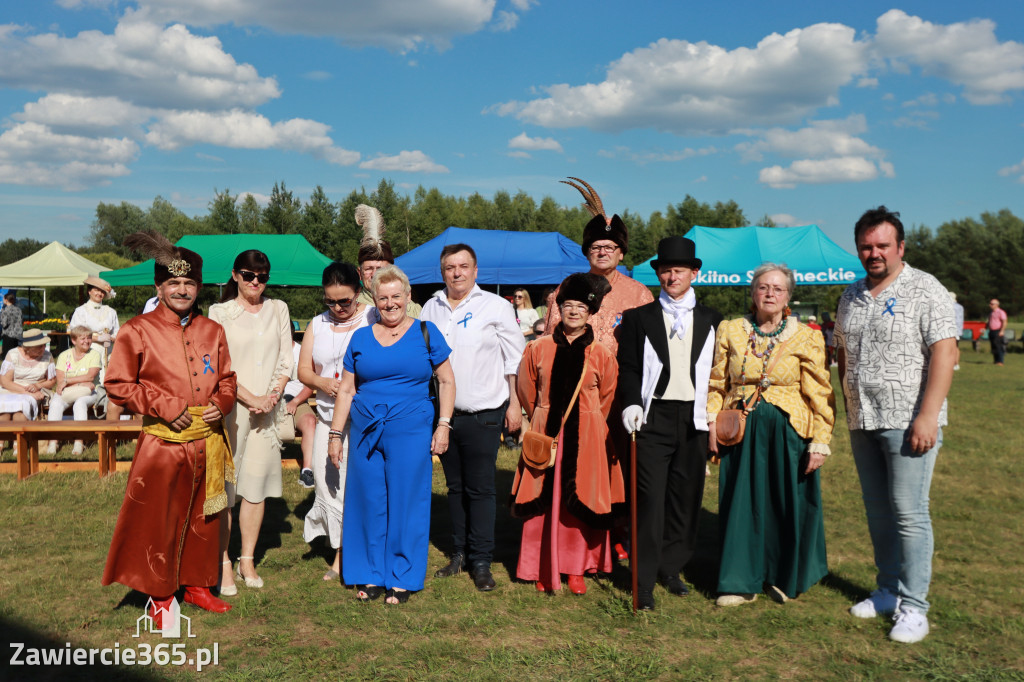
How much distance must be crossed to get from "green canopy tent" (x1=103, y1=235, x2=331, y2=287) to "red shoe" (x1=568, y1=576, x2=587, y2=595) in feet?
50.0

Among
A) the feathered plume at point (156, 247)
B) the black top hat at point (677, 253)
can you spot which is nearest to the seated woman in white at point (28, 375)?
the feathered plume at point (156, 247)

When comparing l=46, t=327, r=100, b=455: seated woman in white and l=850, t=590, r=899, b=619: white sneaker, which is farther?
l=46, t=327, r=100, b=455: seated woman in white

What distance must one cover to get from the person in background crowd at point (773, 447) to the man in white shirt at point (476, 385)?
1313 mm

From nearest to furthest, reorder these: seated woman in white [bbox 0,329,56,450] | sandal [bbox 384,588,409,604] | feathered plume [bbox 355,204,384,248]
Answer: sandal [bbox 384,588,409,604] → feathered plume [bbox 355,204,384,248] → seated woman in white [bbox 0,329,56,450]

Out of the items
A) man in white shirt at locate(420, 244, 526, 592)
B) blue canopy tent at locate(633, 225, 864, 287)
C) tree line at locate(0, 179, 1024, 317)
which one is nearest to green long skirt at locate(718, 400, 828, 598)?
man in white shirt at locate(420, 244, 526, 592)

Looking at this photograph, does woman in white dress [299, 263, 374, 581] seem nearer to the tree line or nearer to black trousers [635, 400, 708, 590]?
black trousers [635, 400, 708, 590]

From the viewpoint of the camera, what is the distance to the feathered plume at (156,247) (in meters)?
3.82

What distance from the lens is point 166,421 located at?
150 inches

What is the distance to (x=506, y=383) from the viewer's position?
5.00 metres

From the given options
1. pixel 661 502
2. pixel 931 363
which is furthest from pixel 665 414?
pixel 931 363

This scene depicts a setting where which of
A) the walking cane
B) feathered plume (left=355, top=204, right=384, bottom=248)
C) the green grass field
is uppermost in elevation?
feathered plume (left=355, top=204, right=384, bottom=248)

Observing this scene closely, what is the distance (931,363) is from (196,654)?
3884 millimetres

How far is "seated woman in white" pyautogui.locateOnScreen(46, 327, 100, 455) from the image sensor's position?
9.05 metres

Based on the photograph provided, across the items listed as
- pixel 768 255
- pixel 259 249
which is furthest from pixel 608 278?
pixel 259 249
